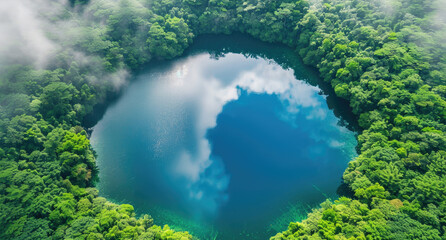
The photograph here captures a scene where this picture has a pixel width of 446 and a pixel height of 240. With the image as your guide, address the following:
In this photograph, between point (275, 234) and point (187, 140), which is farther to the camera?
point (187, 140)

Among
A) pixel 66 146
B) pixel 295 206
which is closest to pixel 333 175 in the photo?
pixel 295 206

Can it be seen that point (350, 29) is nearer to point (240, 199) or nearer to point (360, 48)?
point (360, 48)

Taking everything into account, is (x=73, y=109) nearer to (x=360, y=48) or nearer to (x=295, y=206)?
(x=295, y=206)

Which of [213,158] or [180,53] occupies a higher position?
[180,53]

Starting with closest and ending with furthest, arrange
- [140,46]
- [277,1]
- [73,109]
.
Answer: [73,109], [140,46], [277,1]

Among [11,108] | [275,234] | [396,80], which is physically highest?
[11,108]

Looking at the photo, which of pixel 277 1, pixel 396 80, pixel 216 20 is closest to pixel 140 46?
pixel 216 20

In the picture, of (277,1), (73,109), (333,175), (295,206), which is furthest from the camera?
(277,1)

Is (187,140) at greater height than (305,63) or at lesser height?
lesser
